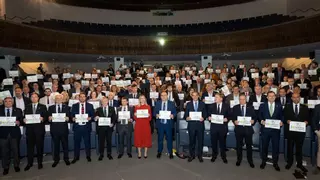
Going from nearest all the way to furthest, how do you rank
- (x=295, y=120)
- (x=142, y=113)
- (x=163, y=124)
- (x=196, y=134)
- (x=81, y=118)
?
1. (x=295, y=120)
2. (x=81, y=118)
3. (x=196, y=134)
4. (x=142, y=113)
5. (x=163, y=124)

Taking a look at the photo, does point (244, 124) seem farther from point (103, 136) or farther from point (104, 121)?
point (103, 136)

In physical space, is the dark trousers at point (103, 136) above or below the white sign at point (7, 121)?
below

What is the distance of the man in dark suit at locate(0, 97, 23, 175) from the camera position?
21.2 ft

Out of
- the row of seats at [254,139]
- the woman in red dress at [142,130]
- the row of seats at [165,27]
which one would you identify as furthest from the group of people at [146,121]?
the row of seats at [165,27]

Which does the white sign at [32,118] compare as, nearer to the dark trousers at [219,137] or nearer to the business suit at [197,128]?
the business suit at [197,128]

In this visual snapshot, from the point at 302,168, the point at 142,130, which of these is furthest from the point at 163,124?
the point at 302,168

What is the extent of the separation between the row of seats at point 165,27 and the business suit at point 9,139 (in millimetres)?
12326

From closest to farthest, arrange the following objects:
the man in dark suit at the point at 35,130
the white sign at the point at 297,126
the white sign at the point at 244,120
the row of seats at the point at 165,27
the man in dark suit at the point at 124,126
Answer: the white sign at the point at 297,126, the white sign at the point at 244,120, the man in dark suit at the point at 35,130, the man in dark suit at the point at 124,126, the row of seats at the point at 165,27

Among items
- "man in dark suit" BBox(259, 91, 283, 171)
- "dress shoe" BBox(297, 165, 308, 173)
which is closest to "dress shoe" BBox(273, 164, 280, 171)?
"man in dark suit" BBox(259, 91, 283, 171)

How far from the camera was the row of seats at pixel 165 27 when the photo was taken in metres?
18.7

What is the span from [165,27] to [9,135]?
17610mm

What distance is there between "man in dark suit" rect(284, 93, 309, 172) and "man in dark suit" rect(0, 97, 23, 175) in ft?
20.9

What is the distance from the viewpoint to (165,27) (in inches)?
886

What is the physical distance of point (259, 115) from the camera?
6.81m
